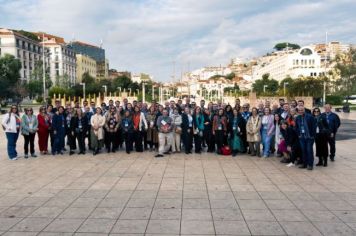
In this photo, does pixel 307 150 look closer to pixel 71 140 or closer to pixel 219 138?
pixel 219 138

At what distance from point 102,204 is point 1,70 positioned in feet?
174

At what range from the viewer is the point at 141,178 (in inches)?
344

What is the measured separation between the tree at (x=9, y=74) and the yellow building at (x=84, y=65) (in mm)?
57655

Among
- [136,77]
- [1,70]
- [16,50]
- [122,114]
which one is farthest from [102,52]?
[122,114]

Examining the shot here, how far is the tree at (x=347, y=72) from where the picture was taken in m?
43.8

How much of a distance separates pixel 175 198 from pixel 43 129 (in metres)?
7.17

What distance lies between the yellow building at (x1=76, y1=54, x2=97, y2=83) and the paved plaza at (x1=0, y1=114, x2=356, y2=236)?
107319 millimetres

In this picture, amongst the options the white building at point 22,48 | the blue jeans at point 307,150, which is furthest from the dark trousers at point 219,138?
the white building at point 22,48

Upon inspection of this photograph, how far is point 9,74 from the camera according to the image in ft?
177

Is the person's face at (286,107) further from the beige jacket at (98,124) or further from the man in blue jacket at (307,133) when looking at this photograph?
the beige jacket at (98,124)

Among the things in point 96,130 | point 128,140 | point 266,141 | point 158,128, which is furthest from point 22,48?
point 266,141

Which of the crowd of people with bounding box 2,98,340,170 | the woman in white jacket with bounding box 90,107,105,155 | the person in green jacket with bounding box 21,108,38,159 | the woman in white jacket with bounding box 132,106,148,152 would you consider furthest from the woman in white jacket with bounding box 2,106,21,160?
the woman in white jacket with bounding box 132,106,148,152

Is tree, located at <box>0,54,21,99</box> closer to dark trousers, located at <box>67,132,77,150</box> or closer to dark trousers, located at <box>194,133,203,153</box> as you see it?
dark trousers, located at <box>67,132,77,150</box>

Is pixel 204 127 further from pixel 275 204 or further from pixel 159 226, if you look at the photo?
pixel 159 226
